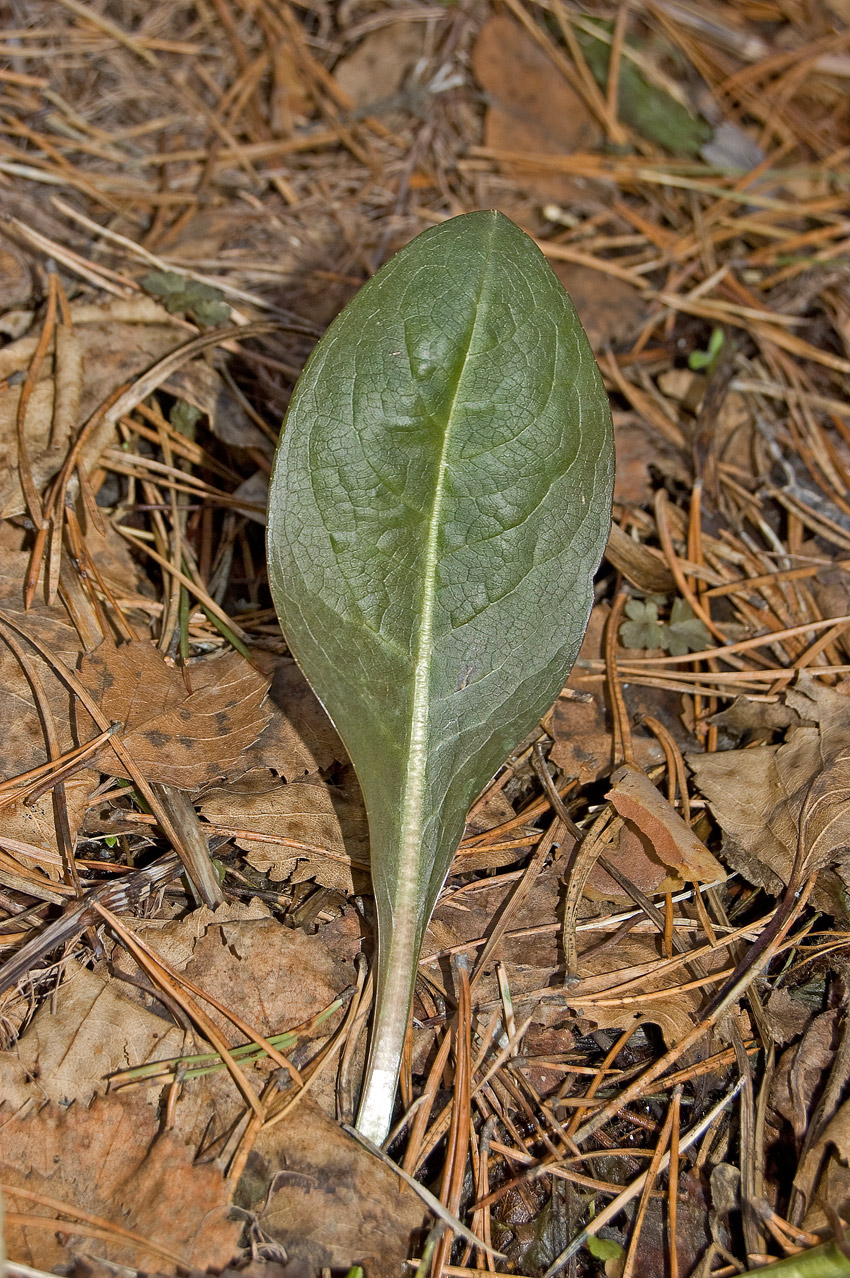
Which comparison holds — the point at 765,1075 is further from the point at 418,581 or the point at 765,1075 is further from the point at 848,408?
the point at 848,408

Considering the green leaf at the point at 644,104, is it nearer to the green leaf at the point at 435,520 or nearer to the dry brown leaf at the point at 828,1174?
the green leaf at the point at 435,520

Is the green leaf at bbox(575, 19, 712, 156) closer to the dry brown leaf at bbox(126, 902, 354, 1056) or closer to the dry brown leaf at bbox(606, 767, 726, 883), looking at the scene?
the dry brown leaf at bbox(606, 767, 726, 883)

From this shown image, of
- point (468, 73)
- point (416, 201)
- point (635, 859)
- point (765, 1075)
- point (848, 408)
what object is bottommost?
point (765, 1075)

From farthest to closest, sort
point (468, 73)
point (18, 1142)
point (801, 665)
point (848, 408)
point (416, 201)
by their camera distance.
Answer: point (468, 73) < point (416, 201) < point (848, 408) < point (801, 665) < point (18, 1142)

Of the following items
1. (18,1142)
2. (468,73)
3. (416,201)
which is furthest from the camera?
(468,73)

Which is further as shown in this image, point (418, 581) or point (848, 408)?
point (848, 408)

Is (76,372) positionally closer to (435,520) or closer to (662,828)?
(435,520)

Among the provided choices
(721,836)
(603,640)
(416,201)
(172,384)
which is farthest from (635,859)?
(416,201)
